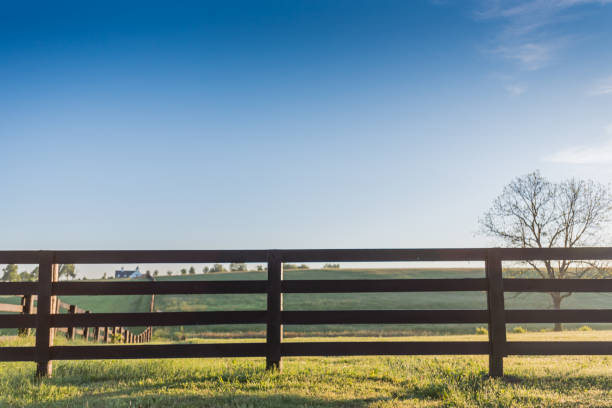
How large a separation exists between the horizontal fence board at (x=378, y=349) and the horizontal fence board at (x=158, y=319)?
64cm

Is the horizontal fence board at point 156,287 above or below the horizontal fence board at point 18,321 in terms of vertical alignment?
above

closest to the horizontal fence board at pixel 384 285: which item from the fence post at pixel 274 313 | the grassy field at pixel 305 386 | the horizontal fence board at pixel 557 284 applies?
the fence post at pixel 274 313

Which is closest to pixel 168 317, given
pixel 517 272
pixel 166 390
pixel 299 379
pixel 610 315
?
pixel 166 390

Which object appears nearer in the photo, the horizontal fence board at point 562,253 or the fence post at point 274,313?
the fence post at point 274,313

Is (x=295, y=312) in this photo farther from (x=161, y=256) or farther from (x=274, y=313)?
(x=161, y=256)

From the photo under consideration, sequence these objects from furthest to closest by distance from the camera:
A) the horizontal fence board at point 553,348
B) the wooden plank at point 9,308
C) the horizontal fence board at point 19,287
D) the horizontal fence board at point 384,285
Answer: the wooden plank at point 9,308
the horizontal fence board at point 19,287
the horizontal fence board at point 384,285
the horizontal fence board at point 553,348

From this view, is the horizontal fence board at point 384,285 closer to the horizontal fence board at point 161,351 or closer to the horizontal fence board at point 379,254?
the horizontal fence board at point 379,254

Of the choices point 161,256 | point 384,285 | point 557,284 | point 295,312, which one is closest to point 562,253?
point 557,284

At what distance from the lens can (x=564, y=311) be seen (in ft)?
23.3

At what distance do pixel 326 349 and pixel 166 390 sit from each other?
7.17 feet

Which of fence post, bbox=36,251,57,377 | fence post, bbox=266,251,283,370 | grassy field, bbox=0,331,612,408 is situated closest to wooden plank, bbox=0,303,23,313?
grassy field, bbox=0,331,612,408

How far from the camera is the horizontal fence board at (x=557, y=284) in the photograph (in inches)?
276

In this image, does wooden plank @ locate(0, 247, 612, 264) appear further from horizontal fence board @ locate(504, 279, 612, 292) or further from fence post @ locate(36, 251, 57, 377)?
horizontal fence board @ locate(504, 279, 612, 292)

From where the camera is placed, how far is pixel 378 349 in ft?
22.8
